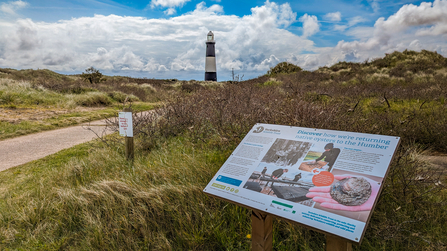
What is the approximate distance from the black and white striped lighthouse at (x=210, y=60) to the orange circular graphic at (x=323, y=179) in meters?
31.9

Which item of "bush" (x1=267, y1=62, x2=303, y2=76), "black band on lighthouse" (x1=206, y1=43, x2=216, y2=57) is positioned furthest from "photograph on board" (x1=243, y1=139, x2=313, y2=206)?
"black band on lighthouse" (x1=206, y1=43, x2=216, y2=57)

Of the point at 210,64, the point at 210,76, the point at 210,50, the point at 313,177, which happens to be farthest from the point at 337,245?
the point at 210,76

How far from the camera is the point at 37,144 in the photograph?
6680 mm

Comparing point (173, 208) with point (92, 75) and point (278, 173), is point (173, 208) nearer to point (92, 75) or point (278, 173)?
point (278, 173)

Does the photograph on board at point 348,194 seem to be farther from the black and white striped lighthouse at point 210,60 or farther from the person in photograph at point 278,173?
the black and white striped lighthouse at point 210,60

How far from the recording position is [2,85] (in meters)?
13.7

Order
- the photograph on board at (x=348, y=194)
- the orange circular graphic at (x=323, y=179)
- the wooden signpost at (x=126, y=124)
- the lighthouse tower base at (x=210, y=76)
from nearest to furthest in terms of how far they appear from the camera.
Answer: the photograph on board at (x=348, y=194) < the orange circular graphic at (x=323, y=179) < the wooden signpost at (x=126, y=124) < the lighthouse tower base at (x=210, y=76)

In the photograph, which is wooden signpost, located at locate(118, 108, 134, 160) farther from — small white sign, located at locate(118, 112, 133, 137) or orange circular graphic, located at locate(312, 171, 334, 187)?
orange circular graphic, located at locate(312, 171, 334, 187)

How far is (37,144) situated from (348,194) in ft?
24.2

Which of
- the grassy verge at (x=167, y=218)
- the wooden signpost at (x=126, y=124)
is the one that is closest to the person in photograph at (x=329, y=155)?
the grassy verge at (x=167, y=218)

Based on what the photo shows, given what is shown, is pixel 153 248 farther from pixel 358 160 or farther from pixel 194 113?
pixel 194 113

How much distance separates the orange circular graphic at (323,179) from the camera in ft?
5.94

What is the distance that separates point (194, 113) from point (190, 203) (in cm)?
304

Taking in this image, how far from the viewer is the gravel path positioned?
18.3 ft
